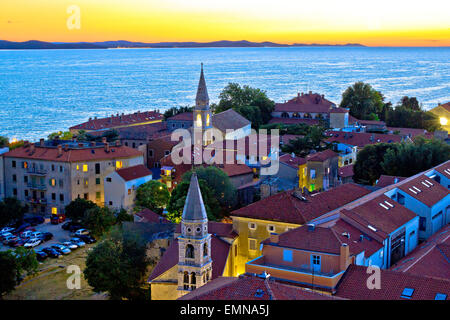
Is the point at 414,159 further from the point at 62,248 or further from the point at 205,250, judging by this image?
the point at 205,250

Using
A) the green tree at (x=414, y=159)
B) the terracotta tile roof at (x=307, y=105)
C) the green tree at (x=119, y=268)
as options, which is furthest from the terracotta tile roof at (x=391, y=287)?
the terracotta tile roof at (x=307, y=105)

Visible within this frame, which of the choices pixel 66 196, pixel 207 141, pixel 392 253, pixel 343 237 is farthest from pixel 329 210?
pixel 207 141

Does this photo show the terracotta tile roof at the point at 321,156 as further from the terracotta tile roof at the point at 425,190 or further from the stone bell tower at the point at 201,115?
the stone bell tower at the point at 201,115

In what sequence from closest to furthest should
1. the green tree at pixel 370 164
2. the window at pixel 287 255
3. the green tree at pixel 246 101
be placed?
1. the window at pixel 287 255
2. the green tree at pixel 370 164
3. the green tree at pixel 246 101

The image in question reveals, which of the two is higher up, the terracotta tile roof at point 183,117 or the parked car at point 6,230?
the terracotta tile roof at point 183,117

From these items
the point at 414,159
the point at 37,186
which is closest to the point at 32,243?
Result: the point at 37,186
